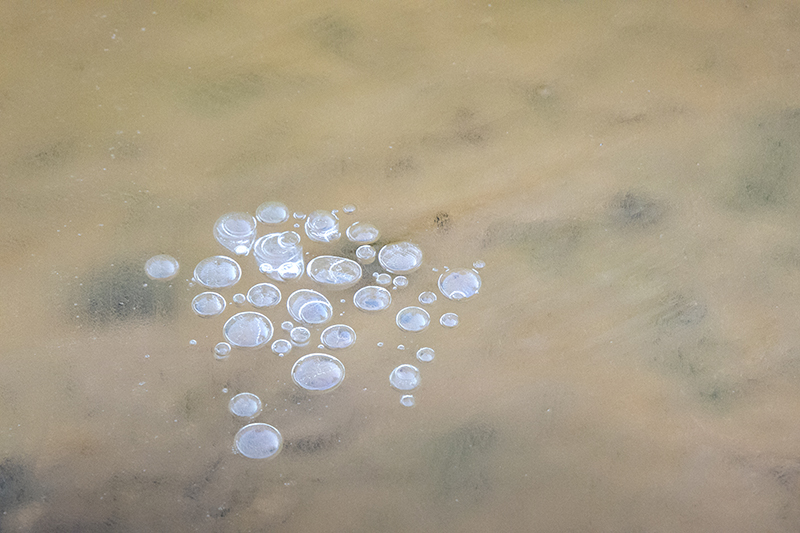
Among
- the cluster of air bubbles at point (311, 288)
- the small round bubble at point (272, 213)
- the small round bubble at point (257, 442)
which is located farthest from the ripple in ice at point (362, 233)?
the small round bubble at point (257, 442)

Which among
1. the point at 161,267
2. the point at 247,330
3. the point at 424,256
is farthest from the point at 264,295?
the point at 424,256

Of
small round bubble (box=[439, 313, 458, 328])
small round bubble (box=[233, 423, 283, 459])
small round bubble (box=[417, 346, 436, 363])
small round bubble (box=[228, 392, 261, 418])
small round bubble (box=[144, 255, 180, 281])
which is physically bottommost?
small round bubble (box=[233, 423, 283, 459])

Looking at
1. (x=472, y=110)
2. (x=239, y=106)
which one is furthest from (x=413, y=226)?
(x=239, y=106)

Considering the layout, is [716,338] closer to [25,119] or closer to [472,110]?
[472,110]

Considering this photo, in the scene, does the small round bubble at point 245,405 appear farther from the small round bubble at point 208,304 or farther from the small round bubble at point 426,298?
the small round bubble at point 426,298

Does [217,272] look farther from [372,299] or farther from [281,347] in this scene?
[372,299]

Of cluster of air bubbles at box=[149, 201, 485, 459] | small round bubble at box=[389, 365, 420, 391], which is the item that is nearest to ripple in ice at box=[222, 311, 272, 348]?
cluster of air bubbles at box=[149, 201, 485, 459]

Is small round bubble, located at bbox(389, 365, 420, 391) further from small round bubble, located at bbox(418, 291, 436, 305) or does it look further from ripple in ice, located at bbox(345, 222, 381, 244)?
ripple in ice, located at bbox(345, 222, 381, 244)
